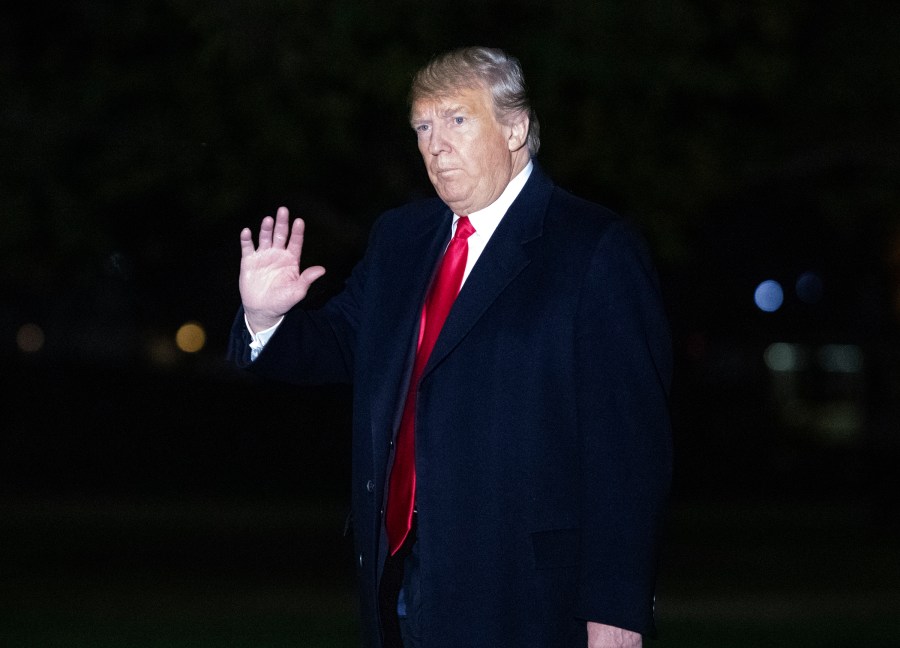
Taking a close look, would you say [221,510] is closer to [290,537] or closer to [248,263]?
[290,537]

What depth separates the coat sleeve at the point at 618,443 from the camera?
12.2 ft

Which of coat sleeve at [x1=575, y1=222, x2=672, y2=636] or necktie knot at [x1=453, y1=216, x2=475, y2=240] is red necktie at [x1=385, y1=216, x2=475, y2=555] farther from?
coat sleeve at [x1=575, y1=222, x2=672, y2=636]

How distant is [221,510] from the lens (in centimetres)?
2055

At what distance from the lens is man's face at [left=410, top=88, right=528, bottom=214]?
390cm

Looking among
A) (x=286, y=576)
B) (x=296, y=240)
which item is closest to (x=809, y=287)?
(x=286, y=576)

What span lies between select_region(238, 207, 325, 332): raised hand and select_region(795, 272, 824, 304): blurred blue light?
33881 millimetres

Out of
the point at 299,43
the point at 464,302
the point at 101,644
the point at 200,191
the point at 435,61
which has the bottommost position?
the point at 101,644

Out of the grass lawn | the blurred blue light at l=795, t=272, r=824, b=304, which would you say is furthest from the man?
the blurred blue light at l=795, t=272, r=824, b=304

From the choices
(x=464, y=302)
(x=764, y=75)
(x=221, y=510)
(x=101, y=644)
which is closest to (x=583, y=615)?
(x=464, y=302)

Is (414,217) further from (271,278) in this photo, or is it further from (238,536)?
(238,536)

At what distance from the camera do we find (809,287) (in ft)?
131

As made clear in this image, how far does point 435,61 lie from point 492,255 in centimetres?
46

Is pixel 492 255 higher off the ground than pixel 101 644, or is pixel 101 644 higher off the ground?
pixel 492 255

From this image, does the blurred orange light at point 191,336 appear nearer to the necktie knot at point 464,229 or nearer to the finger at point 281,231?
the finger at point 281,231
